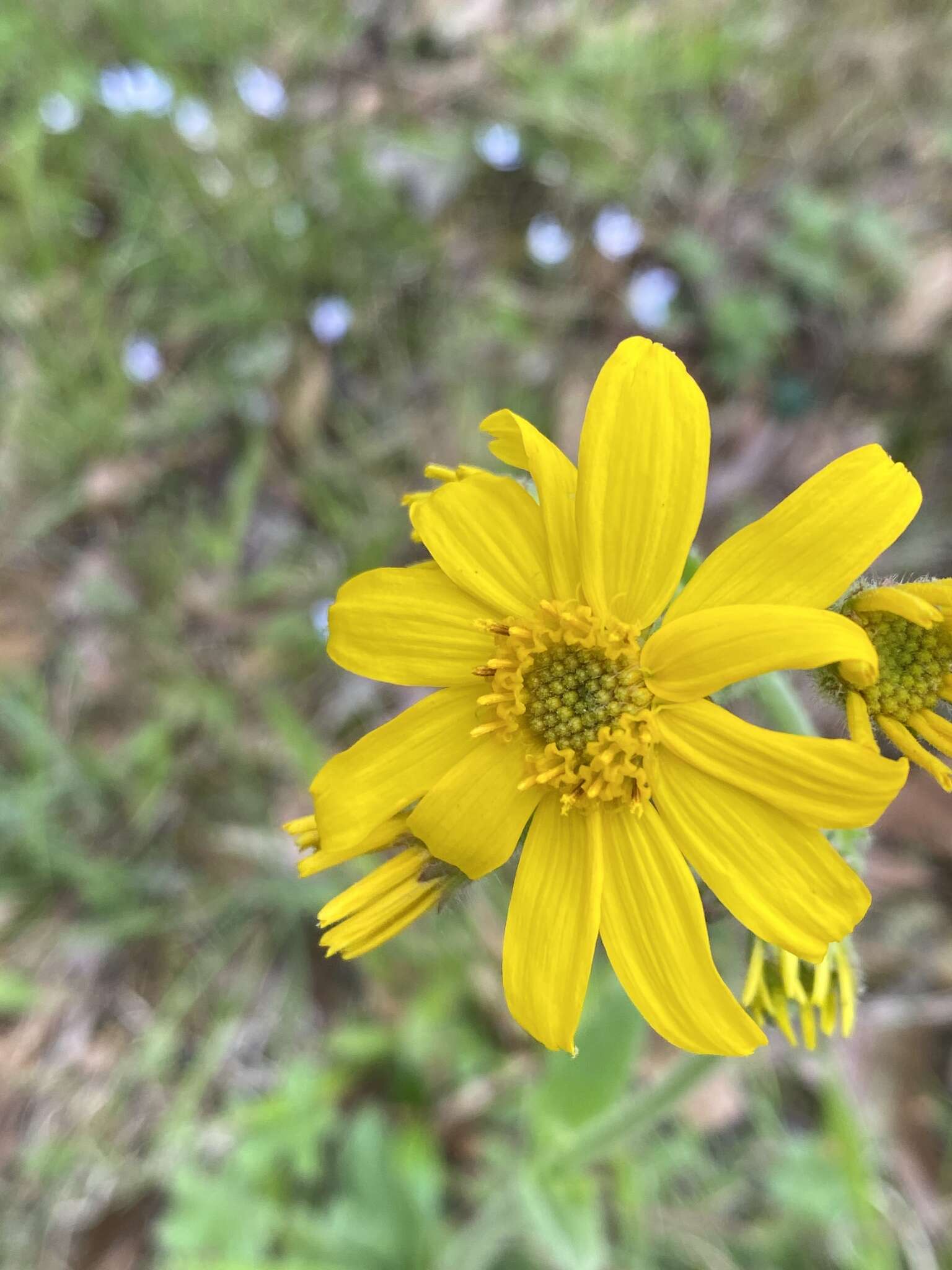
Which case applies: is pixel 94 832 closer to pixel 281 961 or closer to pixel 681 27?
pixel 281 961

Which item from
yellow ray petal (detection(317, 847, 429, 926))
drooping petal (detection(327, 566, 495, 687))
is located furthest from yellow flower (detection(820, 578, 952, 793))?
yellow ray petal (detection(317, 847, 429, 926))

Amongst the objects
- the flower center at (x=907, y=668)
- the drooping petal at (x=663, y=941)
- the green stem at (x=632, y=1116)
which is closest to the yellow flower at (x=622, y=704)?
the drooping petal at (x=663, y=941)

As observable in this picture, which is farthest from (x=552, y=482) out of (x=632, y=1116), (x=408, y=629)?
(x=632, y=1116)

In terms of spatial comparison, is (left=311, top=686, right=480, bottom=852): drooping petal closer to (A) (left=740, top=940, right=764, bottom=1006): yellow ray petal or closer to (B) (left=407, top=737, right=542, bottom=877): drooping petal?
(B) (left=407, top=737, right=542, bottom=877): drooping petal

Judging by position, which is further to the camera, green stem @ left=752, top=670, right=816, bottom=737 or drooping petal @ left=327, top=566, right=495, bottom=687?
green stem @ left=752, top=670, right=816, bottom=737

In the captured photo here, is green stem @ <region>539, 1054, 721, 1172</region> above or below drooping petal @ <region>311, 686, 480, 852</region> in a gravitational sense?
below

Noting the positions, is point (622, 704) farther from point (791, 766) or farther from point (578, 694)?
point (791, 766)

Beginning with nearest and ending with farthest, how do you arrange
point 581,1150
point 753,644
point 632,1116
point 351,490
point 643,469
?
point 753,644 → point 643,469 → point 632,1116 → point 581,1150 → point 351,490
